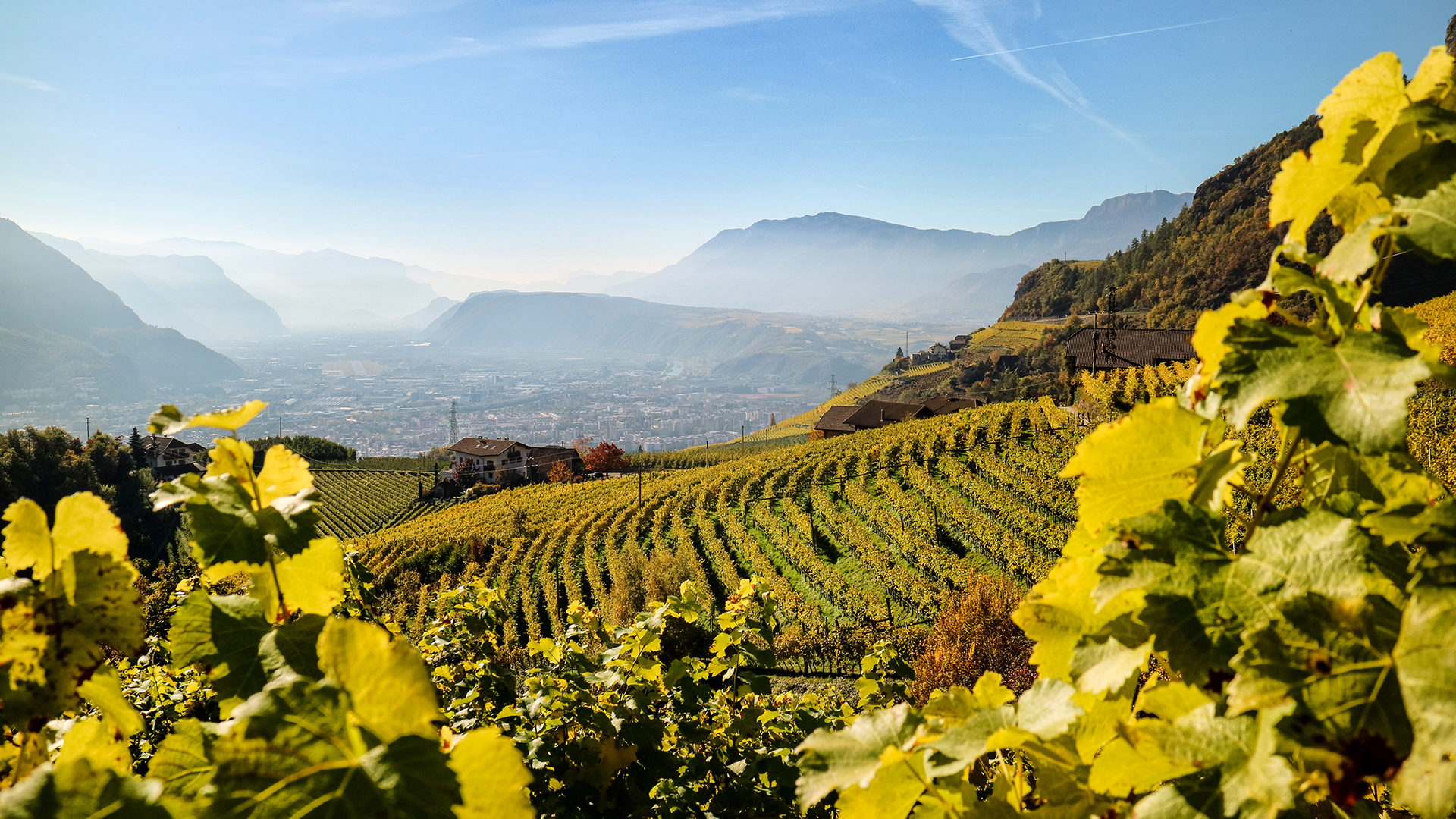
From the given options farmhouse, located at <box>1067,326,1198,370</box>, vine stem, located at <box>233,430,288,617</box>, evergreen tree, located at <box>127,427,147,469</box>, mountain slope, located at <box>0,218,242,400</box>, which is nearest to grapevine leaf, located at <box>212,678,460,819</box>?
vine stem, located at <box>233,430,288,617</box>

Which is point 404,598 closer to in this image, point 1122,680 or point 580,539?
point 580,539

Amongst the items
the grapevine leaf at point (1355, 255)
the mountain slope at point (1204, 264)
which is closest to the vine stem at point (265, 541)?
the grapevine leaf at point (1355, 255)

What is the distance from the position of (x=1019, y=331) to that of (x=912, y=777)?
96.3 metres

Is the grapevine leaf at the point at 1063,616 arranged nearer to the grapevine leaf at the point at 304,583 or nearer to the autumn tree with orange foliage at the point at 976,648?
the grapevine leaf at the point at 304,583

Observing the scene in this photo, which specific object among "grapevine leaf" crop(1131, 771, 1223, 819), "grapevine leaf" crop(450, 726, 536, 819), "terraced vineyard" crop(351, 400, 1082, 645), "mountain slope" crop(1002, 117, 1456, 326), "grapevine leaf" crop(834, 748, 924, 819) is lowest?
"terraced vineyard" crop(351, 400, 1082, 645)

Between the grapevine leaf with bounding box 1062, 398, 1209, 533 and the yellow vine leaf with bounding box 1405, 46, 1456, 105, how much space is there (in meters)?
0.34

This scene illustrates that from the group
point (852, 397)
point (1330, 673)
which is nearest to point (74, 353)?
point (852, 397)

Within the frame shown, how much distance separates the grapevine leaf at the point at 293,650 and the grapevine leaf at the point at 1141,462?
83 centimetres

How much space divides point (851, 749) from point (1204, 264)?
283 ft

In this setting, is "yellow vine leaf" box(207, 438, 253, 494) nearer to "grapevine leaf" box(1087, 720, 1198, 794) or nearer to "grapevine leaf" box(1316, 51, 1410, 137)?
"grapevine leaf" box(1087, 720, 1198, 794)

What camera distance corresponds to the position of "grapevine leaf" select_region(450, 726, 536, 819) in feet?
1.74

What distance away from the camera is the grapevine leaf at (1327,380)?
1.66 feet

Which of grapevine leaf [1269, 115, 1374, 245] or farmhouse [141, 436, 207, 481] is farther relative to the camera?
farmhouse [141, 436, 207, 481]

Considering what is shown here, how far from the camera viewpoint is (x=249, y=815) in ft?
1.60
